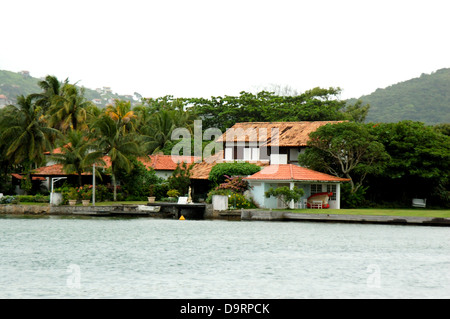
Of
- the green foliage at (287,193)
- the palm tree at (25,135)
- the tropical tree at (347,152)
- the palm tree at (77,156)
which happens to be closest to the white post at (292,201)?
the green foliage at (287,193)

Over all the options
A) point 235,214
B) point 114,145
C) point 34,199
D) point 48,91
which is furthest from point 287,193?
point 48,91

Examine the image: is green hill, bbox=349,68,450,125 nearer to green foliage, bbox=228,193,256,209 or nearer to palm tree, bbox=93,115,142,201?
palm tree, bbox=93,115,142,201

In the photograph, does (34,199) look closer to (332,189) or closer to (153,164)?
(153,164)

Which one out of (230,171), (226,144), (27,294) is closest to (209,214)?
(230,171)

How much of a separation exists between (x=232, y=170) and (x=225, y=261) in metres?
22.3

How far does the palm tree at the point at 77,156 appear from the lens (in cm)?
4753

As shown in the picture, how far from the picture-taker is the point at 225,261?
23.5m

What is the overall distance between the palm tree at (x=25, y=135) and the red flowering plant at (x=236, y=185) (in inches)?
700

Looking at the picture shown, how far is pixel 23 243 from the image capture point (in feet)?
93.7

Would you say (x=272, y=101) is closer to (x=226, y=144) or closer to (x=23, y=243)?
(x=226, y=144)

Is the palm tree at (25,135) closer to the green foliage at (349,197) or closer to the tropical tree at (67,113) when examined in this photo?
the tropical tree at (67,113)
